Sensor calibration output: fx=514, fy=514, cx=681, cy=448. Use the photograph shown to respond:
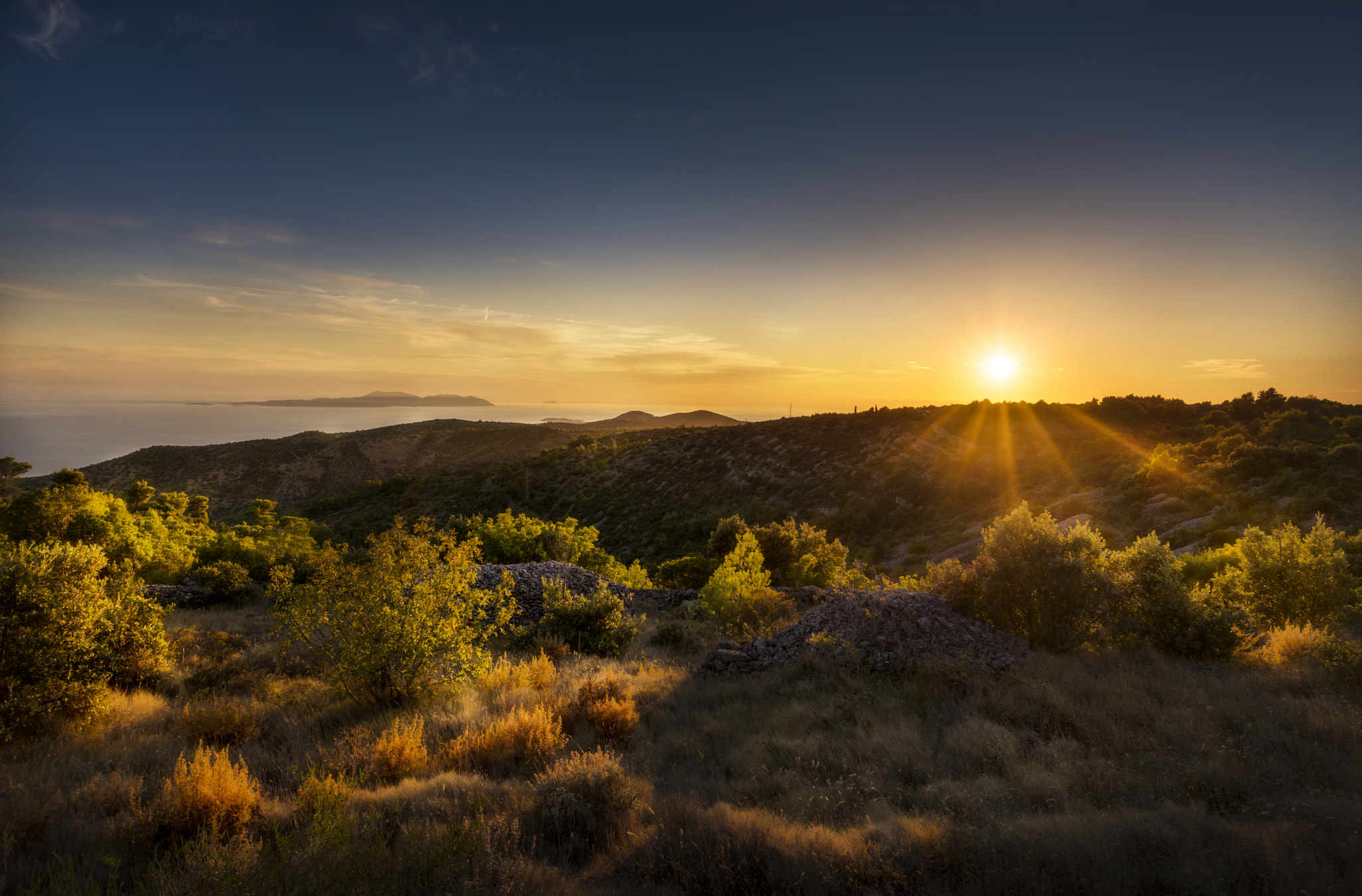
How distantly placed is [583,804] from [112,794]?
15.2 feet

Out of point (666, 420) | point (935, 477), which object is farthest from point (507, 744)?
point (666, 420)

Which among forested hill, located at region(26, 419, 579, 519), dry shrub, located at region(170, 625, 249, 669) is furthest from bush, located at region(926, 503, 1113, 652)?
forested hill, located at region(26, 419, 579, 519)

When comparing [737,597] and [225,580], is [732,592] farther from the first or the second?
[225,580]

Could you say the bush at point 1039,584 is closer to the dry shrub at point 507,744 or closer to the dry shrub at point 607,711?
the dry shrub at point 607,711

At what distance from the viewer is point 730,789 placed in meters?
5.76

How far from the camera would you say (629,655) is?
1234 centimetres

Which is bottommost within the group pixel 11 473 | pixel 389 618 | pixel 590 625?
pixel 590 625

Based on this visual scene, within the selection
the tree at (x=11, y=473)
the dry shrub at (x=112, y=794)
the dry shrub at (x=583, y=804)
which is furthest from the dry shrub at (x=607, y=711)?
the tree at (x=11, y=473)

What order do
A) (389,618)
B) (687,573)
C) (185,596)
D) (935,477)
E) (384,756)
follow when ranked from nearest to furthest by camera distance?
(384,756), (389,618), (185,596), (687,573), (935,477)

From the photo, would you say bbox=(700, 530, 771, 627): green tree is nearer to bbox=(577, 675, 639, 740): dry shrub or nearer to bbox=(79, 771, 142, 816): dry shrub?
bbox=(577, 675, 639, 740): dry shrub

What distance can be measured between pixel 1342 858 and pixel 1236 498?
2374cm

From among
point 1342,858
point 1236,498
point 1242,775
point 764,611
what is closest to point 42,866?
point 1342,858

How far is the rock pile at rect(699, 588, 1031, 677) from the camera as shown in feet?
30.7

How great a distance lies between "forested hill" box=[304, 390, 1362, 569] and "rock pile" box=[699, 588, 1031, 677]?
16176 millimetres
